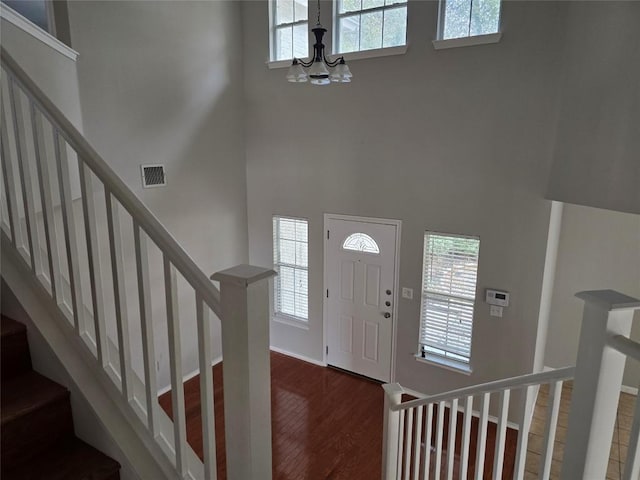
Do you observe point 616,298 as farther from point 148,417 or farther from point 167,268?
point 148,417

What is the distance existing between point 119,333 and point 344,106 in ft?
13.2

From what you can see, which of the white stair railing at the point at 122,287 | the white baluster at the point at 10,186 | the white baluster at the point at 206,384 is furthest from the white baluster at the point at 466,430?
the white baluster at the point at 10,186

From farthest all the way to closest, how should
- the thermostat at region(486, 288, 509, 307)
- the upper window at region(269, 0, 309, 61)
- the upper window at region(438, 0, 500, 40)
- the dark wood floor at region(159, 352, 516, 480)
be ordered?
the upper window at region(269, 0, 309, 61)
the thermostat at region(486, 288, 509, 307)
the upper window at region(438, 0, 500, 40)
the dark wood floor at region(159, 352, 516, 480)

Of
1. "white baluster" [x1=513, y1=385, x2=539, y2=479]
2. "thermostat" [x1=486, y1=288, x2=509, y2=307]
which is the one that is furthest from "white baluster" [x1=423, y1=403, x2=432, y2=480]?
"thermostat" [x1=486, y1=288, x2=509, y2=307]

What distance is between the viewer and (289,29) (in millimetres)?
5141

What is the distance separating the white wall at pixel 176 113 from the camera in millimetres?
3906

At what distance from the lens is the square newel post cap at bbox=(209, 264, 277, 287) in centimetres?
106

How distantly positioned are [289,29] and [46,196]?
446 cm

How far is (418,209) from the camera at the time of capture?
4.50 meters

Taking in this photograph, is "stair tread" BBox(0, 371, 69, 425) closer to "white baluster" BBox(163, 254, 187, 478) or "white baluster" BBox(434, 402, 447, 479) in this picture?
"white baluster" BBox(163, 254, 187, 478)

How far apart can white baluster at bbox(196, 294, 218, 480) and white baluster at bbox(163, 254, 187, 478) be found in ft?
0.24

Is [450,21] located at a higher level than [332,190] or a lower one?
higher

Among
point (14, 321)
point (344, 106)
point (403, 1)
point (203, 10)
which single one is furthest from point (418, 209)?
point (14, 321)

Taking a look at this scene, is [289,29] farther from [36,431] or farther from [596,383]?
[596,383]
